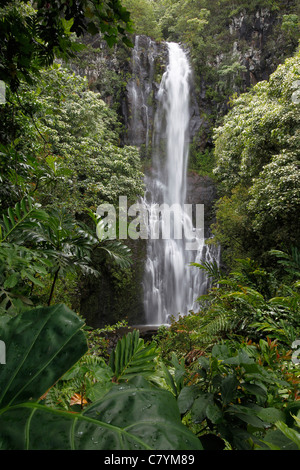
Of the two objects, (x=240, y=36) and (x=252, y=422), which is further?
(x=240, y=36)

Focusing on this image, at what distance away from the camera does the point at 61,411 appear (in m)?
0.54

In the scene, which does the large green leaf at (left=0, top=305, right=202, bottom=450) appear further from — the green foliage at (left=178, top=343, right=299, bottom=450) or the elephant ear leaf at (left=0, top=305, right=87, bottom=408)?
the green foliage at (left=178, top=343, right=299, bottom=450)

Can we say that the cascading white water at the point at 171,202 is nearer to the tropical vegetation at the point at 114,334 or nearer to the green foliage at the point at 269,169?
the green foliage at the point at 269,169

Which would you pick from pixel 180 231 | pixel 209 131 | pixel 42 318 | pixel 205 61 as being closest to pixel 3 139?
pixel 42 318

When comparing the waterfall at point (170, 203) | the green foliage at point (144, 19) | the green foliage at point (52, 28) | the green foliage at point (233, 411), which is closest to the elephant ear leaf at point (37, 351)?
the green foliage at point (233, 411)

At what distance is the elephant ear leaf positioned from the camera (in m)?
0.62

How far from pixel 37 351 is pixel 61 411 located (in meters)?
0.16

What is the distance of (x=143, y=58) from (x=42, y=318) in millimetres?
17235

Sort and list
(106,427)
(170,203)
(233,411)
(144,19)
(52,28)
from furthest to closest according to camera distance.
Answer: (144,19) < (170,203) < (52,28) < (233,411) < (106,427)

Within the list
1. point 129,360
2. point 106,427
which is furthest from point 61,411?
point 129,360

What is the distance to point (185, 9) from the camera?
55.1 feet

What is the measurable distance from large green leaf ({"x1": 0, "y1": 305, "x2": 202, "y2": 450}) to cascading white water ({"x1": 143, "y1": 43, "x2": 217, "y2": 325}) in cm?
860

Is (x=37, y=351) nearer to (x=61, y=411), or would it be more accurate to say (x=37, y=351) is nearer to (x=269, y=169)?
(x=61, y=411)
